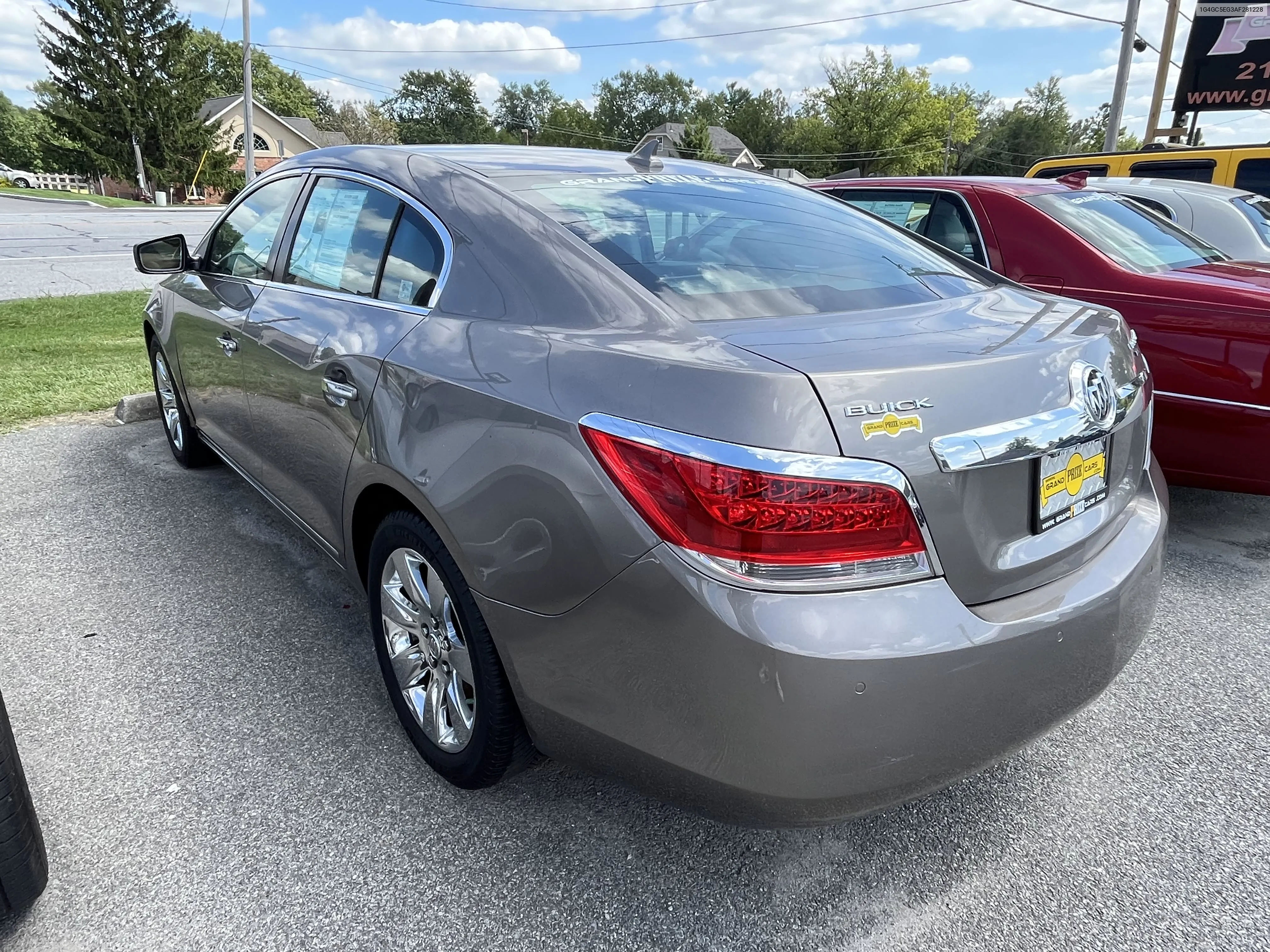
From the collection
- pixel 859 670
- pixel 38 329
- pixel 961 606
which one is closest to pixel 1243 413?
pixel 961 606

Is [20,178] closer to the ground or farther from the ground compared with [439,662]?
farther from the ground

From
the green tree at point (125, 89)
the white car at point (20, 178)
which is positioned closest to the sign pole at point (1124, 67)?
the green tree at point (125, 89)

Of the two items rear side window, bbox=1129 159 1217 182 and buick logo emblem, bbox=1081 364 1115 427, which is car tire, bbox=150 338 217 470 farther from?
rear side window, bbox=1129 159 1217 182

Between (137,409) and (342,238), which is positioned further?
(137,409)

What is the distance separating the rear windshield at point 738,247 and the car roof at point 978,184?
2049 millimetres

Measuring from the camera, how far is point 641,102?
10800cm

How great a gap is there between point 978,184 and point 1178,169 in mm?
5102

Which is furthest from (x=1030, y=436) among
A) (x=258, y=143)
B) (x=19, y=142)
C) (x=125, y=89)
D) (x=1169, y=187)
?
(x=19, y=142)

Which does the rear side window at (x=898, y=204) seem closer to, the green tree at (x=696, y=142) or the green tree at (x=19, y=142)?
the green tree at (x=696, y=142)

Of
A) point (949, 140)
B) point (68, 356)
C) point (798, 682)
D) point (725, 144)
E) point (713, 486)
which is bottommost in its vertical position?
point (68, 356)

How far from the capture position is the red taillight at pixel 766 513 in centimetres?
145

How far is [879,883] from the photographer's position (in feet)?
6.43

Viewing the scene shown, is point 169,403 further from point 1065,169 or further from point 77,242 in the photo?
point 77,242

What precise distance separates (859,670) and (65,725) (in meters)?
2.31
